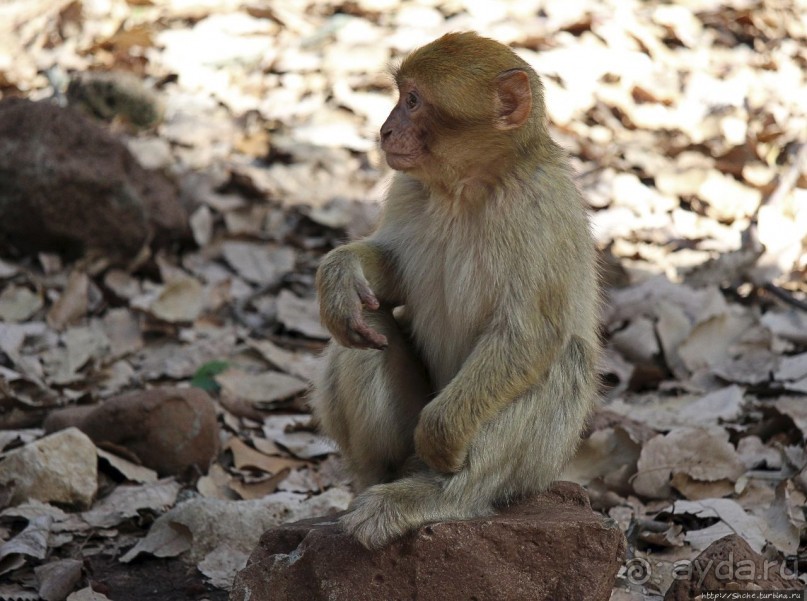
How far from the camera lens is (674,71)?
10508 mm

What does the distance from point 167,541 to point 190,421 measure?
31.1 inches

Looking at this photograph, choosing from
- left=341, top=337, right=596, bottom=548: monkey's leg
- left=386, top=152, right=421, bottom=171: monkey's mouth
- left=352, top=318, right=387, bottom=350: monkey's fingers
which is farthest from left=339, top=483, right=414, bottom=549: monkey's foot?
left=386, top=152, right=421, bottom=171: monkey's mouth

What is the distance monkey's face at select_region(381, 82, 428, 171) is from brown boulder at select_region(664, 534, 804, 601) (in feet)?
6.16

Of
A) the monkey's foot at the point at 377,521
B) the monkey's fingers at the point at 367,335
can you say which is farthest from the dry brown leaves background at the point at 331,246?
the monkey's fingers at the point at 367,335

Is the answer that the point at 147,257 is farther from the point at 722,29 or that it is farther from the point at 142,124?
the point at 722,29

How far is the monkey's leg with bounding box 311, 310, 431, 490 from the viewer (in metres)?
4.51

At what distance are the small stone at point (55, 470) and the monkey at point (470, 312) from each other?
5.00 ft

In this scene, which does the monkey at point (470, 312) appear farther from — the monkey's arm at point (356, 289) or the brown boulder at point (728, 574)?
the brown boulder at point (728, 574)

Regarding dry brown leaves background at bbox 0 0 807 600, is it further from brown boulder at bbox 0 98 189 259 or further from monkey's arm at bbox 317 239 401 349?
monkey's arm at bbox 317 239 401 349

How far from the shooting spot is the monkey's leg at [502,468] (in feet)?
13.3

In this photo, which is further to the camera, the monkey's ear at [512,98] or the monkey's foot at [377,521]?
the monkey's ear at [512,98]

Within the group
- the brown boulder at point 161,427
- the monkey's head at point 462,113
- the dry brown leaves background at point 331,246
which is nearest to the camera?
the monkey's head at point 462,113

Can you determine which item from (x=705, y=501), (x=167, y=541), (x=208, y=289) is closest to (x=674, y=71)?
(x=208, y=289)

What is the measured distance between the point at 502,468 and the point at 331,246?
15.3ft
